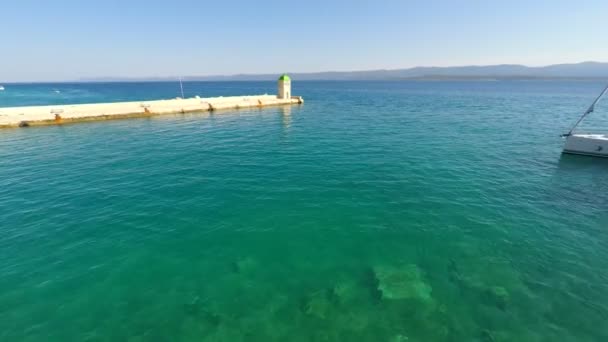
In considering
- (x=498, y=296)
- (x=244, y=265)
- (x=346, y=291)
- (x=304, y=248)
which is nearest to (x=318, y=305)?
(x=346, y=291)

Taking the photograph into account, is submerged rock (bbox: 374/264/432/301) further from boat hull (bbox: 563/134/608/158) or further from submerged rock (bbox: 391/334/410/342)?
boat hull (bbox: 563/134/608/158)

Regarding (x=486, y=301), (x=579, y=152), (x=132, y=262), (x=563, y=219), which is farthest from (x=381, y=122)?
(x=132, y=262)

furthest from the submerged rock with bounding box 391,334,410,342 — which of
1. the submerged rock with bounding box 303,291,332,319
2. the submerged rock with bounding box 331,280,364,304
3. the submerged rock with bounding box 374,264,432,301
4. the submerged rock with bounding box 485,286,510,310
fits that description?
the submerged rock with bounding box 485,286,510,310

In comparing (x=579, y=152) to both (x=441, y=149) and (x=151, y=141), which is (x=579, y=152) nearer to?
(x=441, y=149)

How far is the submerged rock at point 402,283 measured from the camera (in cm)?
852

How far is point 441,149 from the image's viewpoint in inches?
973

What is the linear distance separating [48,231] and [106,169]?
885 cm

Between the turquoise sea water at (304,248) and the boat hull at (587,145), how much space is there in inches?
47.9

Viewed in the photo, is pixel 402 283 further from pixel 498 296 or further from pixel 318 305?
pixel 318 305

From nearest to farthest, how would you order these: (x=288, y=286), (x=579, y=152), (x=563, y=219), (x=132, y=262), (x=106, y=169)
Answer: (x=288, y=286)
(x=132, y=262)
(x=563, y=219)
(x=106, y=169)
(x=579, y=152)

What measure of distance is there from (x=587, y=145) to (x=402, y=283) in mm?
25074

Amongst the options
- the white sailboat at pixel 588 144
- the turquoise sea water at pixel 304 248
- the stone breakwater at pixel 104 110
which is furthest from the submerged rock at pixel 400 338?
the stone breakwater at pixel 104 110

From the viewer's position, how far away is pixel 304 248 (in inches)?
430

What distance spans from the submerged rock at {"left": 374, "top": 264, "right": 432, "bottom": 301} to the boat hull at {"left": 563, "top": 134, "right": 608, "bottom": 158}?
77.2 feet
